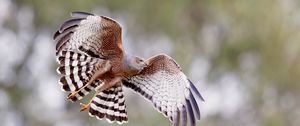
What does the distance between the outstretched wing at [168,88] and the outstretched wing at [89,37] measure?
0.29 m

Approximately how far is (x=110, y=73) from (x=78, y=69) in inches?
9.6

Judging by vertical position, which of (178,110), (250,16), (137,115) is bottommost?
(178,110)

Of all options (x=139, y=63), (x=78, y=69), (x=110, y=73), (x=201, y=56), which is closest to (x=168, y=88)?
(x=139, y=63)

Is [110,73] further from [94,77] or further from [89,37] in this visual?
[89,37]

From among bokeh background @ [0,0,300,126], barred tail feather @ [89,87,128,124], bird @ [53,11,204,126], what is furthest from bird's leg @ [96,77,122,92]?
bokeh background @ [0,0,300,126]

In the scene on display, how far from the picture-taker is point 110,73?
5699 millimetres

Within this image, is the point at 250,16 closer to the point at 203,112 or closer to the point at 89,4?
the point at 203,112

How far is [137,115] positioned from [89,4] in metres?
1.61

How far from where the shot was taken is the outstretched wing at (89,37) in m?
5.66

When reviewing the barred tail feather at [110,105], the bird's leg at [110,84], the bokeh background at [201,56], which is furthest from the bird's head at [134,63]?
the bokeh background at [201,56]

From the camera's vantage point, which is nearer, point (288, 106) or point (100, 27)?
point (100, 27)

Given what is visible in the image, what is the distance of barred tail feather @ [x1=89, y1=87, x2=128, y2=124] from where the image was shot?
5941 mm

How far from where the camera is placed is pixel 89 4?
1168 centimetres

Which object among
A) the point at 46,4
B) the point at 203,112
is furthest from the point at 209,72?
the point at 46,4
